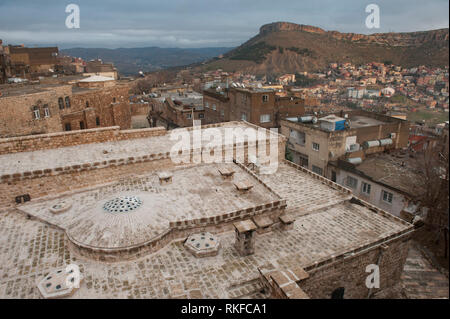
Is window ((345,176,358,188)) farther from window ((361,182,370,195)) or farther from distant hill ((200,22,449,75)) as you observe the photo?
distant hill ((200,22,449,75))

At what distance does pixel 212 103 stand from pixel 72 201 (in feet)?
100

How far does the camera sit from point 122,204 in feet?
40.8

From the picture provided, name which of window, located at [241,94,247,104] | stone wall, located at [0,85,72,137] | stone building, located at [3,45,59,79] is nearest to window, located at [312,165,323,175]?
window, located at [241,94,247,104]

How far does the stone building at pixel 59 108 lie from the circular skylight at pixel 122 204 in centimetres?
1417

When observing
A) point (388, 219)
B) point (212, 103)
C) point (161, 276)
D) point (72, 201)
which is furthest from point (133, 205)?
point (212, 103)

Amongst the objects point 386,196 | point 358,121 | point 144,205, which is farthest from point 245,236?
point 358,121

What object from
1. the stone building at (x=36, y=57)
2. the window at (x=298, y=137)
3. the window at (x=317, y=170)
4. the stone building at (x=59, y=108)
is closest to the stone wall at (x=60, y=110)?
the stone building at (x=59, y=108)

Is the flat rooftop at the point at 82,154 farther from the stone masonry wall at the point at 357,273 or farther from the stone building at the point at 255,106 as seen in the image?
the stone building at the point at 255,106

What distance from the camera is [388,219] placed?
15.3 m

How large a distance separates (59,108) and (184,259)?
20944 millimetres

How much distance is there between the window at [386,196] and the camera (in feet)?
79.8

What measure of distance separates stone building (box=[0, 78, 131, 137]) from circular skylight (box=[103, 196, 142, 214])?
46.5 feet

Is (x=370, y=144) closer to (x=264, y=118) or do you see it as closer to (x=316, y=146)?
(x=316, y=146)
